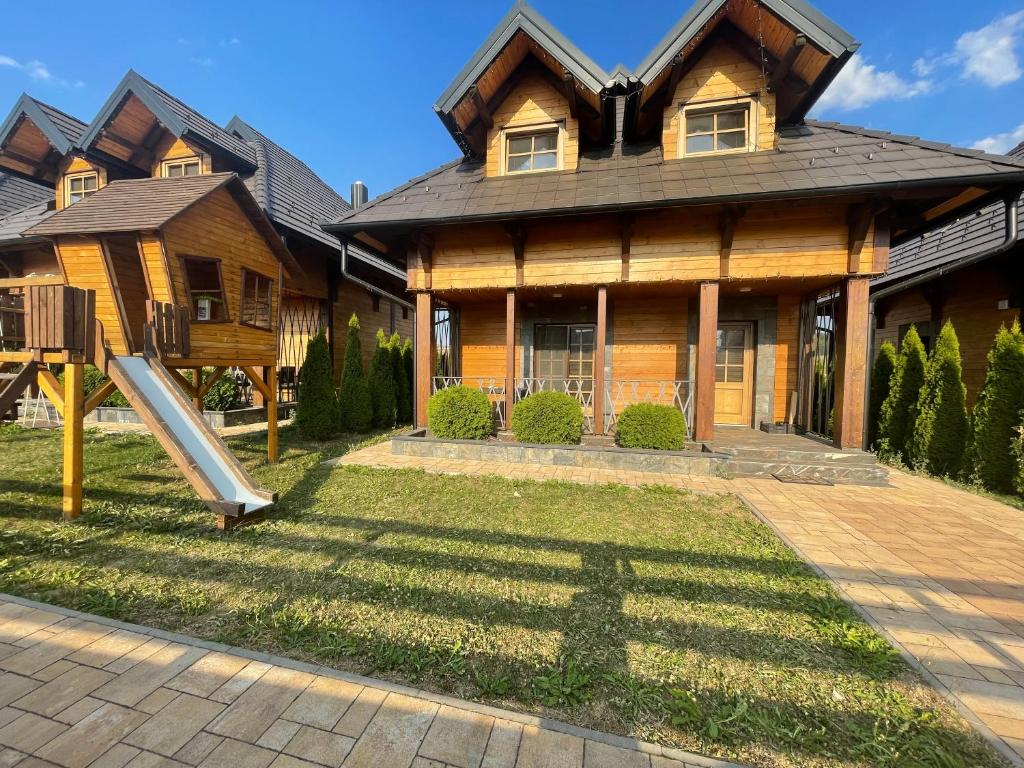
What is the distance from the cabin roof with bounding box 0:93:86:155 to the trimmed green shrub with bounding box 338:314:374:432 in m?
9.46

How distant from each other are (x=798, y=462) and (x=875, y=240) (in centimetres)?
366

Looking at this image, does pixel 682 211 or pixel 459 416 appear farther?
pixel 459 416

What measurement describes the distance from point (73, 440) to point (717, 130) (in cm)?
1029

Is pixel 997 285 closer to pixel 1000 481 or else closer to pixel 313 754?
pixel 1000 481

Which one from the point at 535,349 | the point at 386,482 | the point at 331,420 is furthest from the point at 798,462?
the point at 331,420

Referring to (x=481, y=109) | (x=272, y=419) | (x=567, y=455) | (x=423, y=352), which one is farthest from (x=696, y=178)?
(x=272, y=419)

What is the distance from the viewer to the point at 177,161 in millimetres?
10188

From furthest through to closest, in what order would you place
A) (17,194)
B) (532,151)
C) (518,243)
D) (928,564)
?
1. (17,194)
2. (532,151)
3. (518,243)
4. (928,564)

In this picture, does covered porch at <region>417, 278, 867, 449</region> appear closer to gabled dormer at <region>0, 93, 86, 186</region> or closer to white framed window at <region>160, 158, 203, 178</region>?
white framed window at <region>160, 158, 203, 178</region>

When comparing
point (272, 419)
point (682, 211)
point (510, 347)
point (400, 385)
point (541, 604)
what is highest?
point (682, 211)

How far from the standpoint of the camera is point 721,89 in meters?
6.80

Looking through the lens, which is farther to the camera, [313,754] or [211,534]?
[211,534]

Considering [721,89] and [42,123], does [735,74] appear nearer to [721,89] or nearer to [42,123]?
[721,89]

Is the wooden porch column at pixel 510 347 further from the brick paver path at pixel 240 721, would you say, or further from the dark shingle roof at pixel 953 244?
the dark shingle roof at pixel 953 244
